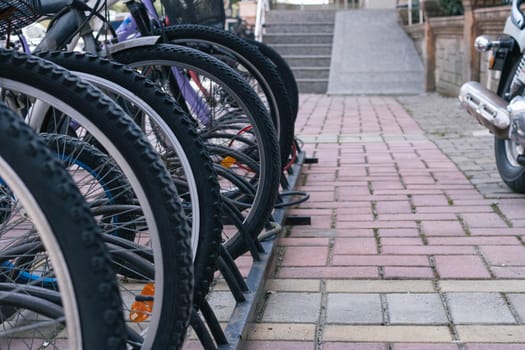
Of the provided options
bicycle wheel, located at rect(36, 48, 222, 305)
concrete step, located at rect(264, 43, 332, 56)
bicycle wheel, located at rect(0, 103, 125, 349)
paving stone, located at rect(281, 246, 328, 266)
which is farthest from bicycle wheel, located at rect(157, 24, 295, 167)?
concrete step, located at rect(264, 43, 332, 56)

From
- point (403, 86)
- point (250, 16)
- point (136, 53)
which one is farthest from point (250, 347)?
point (250, 16)

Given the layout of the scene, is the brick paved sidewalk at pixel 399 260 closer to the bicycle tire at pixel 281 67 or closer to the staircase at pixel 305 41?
the bicycle tire at pixel 281 67

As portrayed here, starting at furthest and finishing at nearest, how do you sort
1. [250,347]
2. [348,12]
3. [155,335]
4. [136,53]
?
1. [348,12]
2. [136,53]
3. [250,347]
4. [155,335]

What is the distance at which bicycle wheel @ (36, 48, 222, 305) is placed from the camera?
198cm

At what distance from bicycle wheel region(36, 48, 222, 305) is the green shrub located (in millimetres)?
9291

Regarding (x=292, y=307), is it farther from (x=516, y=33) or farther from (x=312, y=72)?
(x=312, y=72)

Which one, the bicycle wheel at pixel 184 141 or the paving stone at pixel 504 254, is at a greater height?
the bicycle wheel at pixel 184 141

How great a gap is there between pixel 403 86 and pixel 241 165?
873 cm

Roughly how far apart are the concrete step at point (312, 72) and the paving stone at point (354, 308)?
1030 centimetres

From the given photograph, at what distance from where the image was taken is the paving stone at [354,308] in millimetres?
2549

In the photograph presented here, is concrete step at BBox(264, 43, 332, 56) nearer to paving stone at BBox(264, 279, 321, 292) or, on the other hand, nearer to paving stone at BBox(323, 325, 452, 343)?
paving stone at BBox(264, 279, 321, 292)

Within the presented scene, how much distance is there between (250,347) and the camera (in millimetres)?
2359

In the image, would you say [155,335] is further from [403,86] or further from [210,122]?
[403,86]

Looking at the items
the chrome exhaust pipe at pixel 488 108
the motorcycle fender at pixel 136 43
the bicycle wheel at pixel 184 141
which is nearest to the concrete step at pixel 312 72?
the chrome exhaust pipe at pixel 488 108
